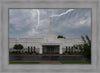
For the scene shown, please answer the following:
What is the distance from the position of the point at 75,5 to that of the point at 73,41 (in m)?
12.2

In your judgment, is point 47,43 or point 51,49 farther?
point 51,49

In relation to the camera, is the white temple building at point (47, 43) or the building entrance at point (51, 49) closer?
the white temple building at point (47, 43)

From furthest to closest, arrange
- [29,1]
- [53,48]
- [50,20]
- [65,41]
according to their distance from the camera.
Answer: [65,41] → [53,48] → [50,20] → [29,1]

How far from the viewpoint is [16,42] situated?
12914 millimetres

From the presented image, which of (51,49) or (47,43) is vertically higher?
(47,43)

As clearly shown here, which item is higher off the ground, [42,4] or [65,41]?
[42,4]

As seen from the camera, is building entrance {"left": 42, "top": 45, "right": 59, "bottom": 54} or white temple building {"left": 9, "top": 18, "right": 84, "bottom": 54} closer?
white temple building {"left": 9, "top": 18, "right": 84, "bottom": 54}

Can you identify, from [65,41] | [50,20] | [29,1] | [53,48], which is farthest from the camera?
[65,41]

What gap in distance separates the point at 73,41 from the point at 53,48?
8.33 ft

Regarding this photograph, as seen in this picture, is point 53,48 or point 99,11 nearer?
point 99,11

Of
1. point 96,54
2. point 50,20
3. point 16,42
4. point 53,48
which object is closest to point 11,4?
A: point 96,54
